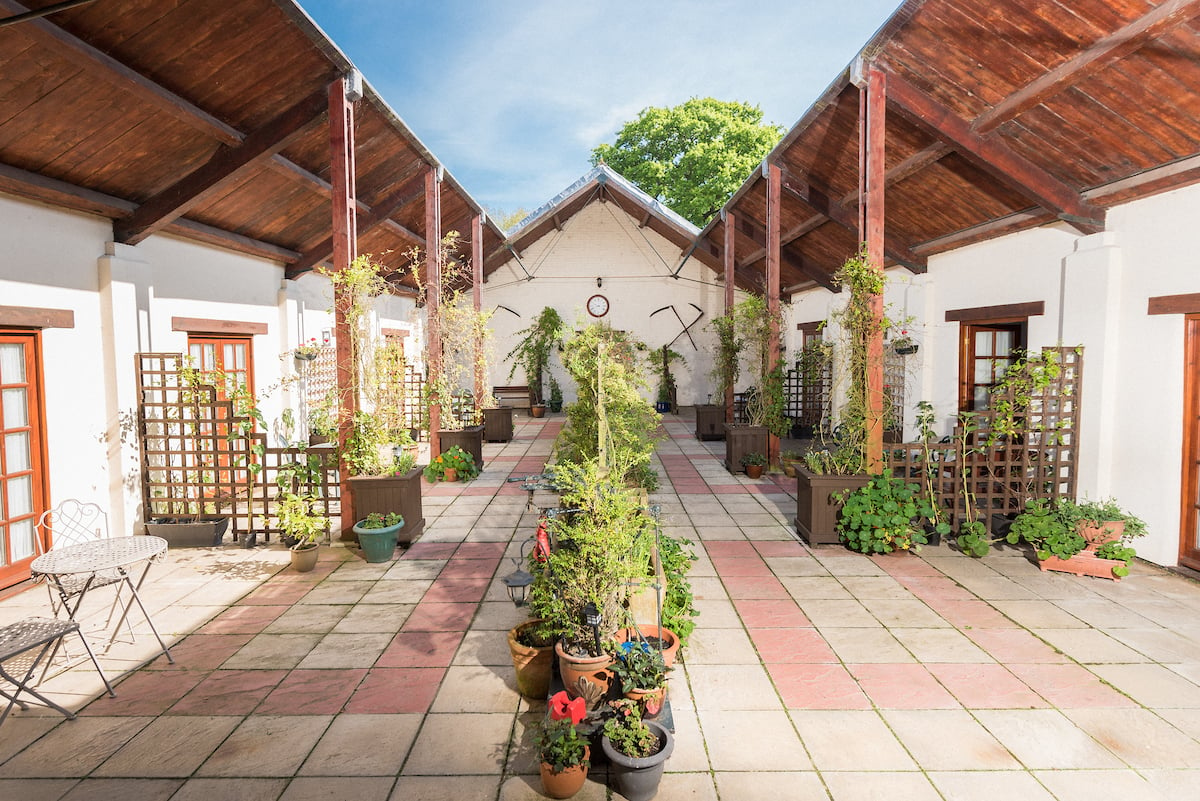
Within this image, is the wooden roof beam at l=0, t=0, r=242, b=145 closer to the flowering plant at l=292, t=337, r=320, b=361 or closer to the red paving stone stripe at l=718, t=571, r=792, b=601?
the flowering plant at l=292, t=337, r=320, b=361

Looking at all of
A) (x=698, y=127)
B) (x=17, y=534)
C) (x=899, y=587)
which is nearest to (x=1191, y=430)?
(x=899, y=587)

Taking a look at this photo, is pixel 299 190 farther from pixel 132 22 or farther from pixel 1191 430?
pixel 1191 430

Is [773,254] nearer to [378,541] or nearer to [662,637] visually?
[378,541]

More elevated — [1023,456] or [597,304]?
[597,304]

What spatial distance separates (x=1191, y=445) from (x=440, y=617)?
215 inches

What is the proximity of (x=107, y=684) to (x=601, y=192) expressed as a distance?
527 inches

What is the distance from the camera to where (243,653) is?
3.50m

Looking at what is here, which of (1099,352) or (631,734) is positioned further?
(1099,352)

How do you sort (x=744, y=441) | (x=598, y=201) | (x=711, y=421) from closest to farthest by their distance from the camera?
(x=744, y=441)
(x=711, y=421)
(x=598, y=201)

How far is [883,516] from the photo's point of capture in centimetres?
512

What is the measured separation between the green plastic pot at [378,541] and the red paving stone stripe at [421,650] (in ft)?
4.56

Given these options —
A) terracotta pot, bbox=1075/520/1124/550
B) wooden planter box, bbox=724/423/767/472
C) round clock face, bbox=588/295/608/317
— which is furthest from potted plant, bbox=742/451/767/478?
round clock face, bbox=588/295/608/317

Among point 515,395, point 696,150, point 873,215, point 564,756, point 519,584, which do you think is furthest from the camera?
point 696,150

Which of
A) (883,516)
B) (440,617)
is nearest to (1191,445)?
(883,516)
